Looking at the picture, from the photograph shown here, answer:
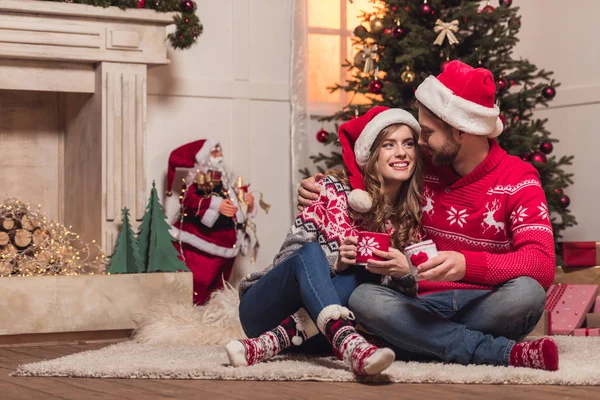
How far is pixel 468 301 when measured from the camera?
2580mm

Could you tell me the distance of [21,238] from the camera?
3.93 metres

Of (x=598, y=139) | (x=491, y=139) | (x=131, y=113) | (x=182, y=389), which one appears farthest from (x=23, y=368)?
(x=598, y=139)

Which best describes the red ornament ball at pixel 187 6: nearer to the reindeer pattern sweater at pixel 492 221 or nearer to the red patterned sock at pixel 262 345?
the reindeer pattern sweater at pixel 492 221

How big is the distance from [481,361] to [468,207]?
1.42 feet

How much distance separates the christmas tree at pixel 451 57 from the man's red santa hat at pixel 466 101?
1.97 m

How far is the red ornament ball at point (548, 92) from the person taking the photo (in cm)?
495

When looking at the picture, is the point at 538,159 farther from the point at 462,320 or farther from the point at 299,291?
the point at 299,291

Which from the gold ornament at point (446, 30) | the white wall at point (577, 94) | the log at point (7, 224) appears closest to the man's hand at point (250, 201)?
the gold ornament at point (446, 30)

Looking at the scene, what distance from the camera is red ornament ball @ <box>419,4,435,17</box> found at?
4707 millimetres

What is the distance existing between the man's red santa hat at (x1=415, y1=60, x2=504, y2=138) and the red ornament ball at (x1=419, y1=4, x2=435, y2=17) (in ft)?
6.93

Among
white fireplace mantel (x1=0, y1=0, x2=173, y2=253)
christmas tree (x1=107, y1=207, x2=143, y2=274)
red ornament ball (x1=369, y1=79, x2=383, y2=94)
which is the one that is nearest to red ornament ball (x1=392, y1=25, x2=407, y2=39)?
red ornament ball (x1=369, y1=79, x2=383, y2=94)

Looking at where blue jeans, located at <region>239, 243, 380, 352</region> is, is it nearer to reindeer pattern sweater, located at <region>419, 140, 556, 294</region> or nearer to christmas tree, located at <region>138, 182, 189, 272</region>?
reindeer pattern sweater, located at <region>419, 140, 556, 294</region>

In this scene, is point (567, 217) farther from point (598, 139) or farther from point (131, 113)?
point (131, 113)

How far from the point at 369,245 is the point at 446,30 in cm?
249
